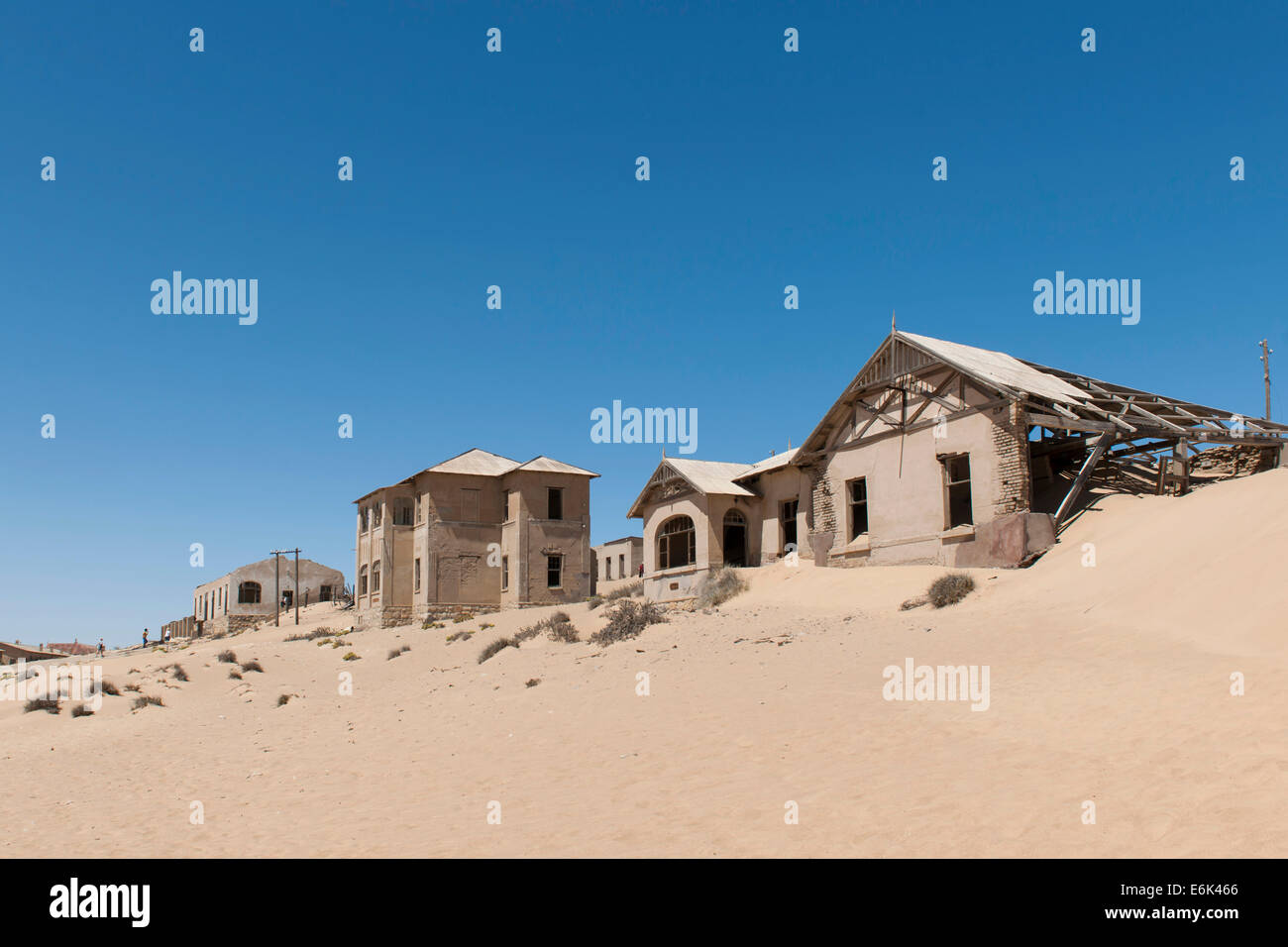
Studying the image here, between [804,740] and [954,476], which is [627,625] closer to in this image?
[954,476]

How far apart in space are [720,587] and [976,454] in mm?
8336

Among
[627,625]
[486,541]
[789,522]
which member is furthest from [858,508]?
[486,541]

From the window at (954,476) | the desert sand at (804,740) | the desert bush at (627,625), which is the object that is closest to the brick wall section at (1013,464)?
the window at (954,476)

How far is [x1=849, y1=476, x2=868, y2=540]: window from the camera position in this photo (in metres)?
25.8

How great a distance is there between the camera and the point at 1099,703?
34.9ft

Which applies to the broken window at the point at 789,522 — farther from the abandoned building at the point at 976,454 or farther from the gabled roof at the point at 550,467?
the gabled roof at the point at 550,467

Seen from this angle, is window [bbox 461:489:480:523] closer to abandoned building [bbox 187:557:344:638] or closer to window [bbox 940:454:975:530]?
window [bbox 940:454:975:530]

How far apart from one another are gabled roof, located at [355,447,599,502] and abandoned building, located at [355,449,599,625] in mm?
49

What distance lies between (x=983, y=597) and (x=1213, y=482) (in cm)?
825

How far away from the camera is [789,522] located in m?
31.3

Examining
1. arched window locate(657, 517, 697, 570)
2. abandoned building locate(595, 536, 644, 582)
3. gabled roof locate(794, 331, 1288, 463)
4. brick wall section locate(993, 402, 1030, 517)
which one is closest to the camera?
brick wall section locate(993, 402, 1030, 517)

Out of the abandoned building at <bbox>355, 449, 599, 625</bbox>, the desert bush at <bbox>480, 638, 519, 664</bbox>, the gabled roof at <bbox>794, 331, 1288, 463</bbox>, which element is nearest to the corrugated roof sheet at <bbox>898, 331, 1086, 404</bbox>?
the gabled roof at <bbox>794, 331, 1288, 463</bbox>

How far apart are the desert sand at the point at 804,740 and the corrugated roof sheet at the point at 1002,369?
3.06m

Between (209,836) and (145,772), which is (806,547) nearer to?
(145,772)
